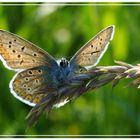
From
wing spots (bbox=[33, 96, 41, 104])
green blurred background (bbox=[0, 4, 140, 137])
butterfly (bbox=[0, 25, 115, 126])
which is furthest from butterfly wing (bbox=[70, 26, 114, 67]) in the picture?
green blurred background (bbox=[0, 4, 140, 137])

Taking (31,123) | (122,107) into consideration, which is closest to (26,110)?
(122,107)

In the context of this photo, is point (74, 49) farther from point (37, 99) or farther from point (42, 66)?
point (37, 99)

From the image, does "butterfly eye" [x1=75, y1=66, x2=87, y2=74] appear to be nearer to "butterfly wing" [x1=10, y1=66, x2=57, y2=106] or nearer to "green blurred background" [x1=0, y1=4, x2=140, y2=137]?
"butterfly wing" [x1=10, y1=66, x2=57, y2=106]

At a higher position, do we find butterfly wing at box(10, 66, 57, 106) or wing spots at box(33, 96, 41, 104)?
butterfly wing at box(10, 66, 57, 106)

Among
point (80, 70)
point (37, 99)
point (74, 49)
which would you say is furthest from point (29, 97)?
point (74, 49)

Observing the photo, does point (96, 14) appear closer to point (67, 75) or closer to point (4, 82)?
point (4, 82)

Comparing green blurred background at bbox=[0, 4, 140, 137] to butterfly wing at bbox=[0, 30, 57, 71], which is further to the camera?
green blurred background at bbox=[0, 4, 140, 137]
